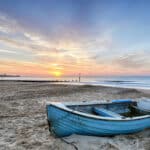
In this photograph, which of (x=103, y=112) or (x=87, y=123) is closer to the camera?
(x=87, y=123)

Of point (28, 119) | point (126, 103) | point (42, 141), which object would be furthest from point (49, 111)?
point (126, 103)

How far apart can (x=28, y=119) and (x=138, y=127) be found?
14.7 feet

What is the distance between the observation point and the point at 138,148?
4.28 m

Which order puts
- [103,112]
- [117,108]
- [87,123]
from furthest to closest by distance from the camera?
1. [117,108]
2. [103,112]
3. [87,123]

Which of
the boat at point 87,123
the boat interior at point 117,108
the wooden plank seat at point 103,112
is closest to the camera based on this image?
the boat at point 87,123

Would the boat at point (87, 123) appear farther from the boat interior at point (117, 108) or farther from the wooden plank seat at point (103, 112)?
the boat interior at point (117, 108)

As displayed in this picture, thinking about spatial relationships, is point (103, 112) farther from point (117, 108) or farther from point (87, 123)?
point (117, 108)

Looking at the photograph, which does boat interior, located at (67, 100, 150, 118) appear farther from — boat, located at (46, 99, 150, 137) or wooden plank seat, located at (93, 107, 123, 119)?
boat, located at (46, 99, 150, 137)

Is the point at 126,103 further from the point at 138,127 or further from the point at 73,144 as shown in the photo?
the point at 73,144

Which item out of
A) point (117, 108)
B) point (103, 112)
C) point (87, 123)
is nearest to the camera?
point (87, 123)

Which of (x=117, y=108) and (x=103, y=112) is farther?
(x=117, y=108)

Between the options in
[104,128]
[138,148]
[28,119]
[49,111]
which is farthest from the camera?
[28,119]

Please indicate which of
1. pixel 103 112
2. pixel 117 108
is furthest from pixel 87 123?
pixel 117 108

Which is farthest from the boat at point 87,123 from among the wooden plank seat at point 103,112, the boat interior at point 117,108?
the boat interior at point 117,108
